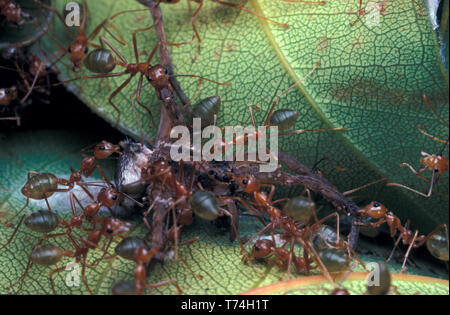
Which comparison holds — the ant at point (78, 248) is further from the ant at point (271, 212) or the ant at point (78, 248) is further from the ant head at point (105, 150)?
the ant at point (271, 212)

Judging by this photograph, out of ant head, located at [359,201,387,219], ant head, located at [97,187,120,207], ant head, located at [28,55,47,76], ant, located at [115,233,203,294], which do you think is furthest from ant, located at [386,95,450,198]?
ant head, located at [28,55,47,76]

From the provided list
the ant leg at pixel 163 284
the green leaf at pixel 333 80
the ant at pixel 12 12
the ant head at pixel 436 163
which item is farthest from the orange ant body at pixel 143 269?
the ant at pixel 12 12

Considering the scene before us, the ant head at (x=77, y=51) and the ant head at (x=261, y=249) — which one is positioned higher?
the ant head at (x=77, y=51)

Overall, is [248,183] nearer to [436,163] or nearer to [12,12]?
Answer: [436,163]

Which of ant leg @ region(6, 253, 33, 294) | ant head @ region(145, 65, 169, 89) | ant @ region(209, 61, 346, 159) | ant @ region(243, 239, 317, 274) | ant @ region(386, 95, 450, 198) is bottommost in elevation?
ant leg @ region(6, 253, 33, 294)

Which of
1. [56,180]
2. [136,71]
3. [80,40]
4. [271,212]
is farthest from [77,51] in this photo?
[271,212]

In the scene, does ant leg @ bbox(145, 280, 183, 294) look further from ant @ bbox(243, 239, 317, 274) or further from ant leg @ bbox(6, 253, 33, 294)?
ant leg @ bbox(6, 253, 33, 294)
